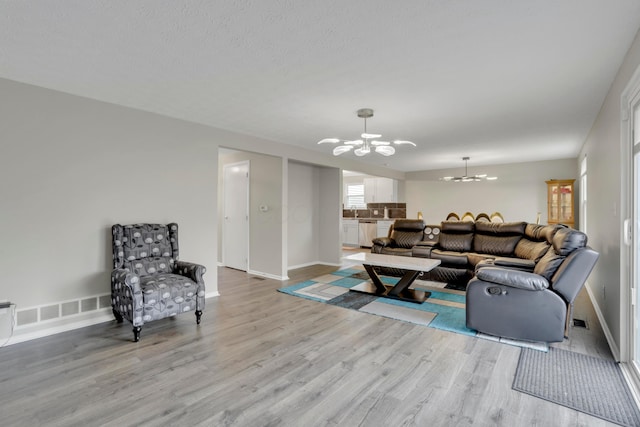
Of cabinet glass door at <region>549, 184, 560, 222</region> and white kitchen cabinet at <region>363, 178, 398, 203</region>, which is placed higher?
white kitchen cabinet at <region>363, 178, 398, 203</region>

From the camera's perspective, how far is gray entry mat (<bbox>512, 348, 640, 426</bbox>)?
189 centimetres

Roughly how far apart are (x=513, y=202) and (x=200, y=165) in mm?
7481

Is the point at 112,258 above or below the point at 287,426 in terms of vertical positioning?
above

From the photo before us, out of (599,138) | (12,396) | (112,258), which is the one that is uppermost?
(599,138)

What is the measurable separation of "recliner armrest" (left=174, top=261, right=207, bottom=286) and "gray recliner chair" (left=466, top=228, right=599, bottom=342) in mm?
2771

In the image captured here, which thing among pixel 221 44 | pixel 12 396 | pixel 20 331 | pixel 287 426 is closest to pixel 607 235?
pixel 287 426

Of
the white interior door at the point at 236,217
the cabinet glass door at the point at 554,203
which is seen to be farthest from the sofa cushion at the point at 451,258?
the white interior door at the point at 236,217

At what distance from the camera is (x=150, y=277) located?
337 cm

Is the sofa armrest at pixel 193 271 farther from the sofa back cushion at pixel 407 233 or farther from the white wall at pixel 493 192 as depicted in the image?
the white wall at pixel 493 192

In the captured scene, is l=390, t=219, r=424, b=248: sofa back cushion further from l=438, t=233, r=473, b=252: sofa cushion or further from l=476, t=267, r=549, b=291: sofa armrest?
l=476, t=267, r=549, b=291: sofa armrest

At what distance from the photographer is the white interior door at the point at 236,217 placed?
613 centimetres

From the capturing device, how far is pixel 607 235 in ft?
10.1

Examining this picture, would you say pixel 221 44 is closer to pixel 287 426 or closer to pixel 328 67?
pixel 328 67

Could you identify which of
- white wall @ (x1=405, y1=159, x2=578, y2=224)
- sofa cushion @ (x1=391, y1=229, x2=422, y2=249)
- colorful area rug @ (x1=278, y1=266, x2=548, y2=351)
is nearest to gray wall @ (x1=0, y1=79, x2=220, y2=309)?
colorful area rug @ (x1=278, y1=266, x2=548, y2=351)
